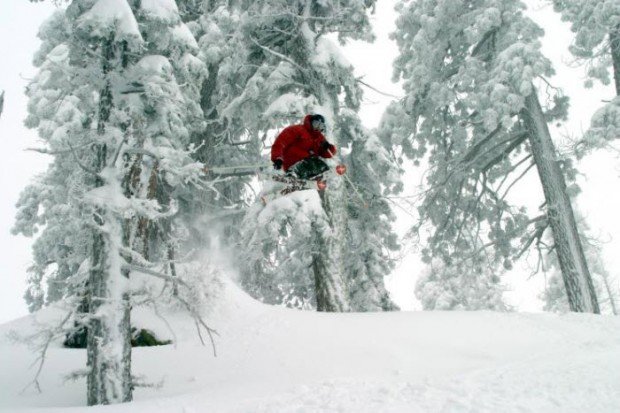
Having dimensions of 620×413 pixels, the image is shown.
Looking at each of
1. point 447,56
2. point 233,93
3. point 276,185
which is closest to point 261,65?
point 233,93

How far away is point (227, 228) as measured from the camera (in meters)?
15.0

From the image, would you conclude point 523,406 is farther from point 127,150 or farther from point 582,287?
point 582,287

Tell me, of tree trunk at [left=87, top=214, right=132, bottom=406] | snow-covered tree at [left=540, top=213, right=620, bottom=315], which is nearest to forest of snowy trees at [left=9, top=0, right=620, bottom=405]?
tree trunk at [left=87, top=214, right=132, bottom=406]

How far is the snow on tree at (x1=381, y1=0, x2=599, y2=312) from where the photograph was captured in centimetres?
1052

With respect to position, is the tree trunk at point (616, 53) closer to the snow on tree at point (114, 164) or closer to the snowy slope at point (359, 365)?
the snowy slope at point (359, 365)

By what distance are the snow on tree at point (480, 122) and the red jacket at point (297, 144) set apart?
4.88 m

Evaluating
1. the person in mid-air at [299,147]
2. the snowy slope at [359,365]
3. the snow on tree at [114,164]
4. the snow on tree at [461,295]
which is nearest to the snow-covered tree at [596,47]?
the snowy slope at [359,365]

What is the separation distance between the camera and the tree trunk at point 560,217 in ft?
33.8

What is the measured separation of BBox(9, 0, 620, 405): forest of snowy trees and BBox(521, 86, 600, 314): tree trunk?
0.03 metres

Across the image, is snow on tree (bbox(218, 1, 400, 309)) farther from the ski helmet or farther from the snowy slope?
the ski helmet

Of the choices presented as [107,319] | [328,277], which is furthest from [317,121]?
[107,319]

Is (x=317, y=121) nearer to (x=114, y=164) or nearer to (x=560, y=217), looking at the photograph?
(x=114, y=164)

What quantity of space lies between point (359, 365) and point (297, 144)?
3.51m

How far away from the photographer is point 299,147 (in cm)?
778
